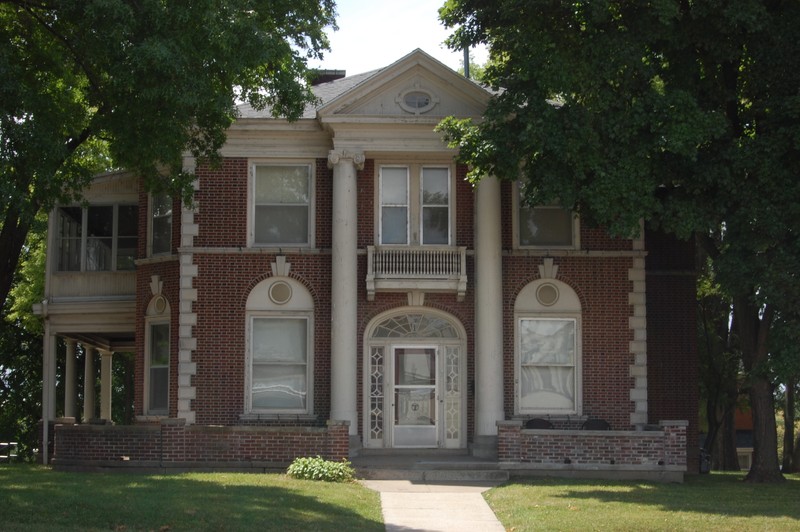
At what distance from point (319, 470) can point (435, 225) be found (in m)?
6.96

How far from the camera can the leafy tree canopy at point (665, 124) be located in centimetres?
1950

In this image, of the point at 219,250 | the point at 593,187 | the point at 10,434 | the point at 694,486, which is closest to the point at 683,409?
the point at 694,486

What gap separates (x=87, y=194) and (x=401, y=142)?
28.0ft

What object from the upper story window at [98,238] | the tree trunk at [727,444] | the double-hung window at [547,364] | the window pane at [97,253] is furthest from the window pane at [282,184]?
the tree trunk at [727,444]

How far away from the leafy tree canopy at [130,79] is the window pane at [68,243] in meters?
7.87

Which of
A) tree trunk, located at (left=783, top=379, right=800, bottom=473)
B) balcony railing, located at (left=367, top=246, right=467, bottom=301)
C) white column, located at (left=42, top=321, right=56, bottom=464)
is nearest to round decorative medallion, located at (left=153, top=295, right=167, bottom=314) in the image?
white column, located at (left=42, top=321, right=56, bottom=464)

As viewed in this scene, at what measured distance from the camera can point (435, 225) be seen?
24.2m

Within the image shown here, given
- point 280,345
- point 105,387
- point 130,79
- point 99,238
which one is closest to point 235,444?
point 280,345

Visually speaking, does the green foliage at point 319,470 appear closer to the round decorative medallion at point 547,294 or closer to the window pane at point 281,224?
the window pane at point 281,224

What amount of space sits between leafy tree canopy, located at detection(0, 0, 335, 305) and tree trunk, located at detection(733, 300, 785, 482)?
31.5ft

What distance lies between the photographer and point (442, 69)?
23469 mm

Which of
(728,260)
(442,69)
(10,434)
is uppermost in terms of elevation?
(442,69)

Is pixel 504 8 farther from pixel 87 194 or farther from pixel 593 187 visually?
pixel 87 194

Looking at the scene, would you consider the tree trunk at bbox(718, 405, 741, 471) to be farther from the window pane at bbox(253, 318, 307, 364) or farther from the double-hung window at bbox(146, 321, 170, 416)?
the double-hung window at bbox(146, 321, 170, 416)
